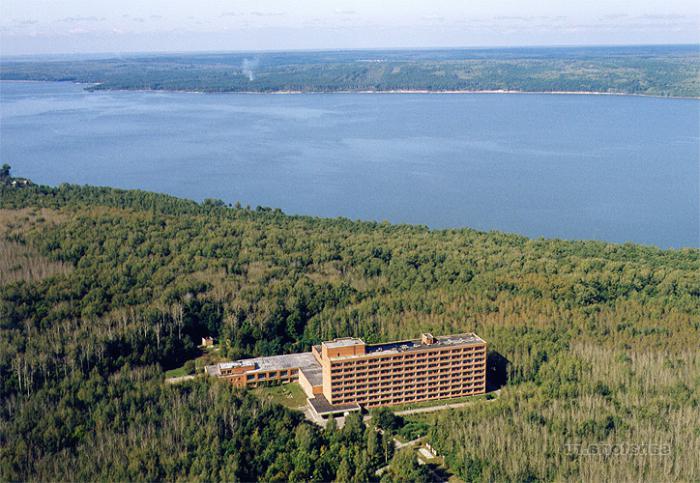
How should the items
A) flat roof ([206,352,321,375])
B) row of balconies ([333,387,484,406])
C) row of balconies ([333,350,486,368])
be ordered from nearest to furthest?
row of balconies ([333,350,486,368])
row of balconies ([333,387,484,406])
flat roof ([206,352,321,375])

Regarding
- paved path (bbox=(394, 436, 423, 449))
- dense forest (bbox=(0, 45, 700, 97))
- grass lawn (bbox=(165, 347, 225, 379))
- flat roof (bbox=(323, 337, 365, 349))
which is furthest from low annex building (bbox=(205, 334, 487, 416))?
dense forest (bbox=(0, 45, 700, 97))

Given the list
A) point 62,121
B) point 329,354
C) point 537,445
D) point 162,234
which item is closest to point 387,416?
point 329,354

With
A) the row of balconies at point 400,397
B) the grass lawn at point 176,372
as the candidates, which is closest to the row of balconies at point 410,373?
the row of balconies at point 400,397

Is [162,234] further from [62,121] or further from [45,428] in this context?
[62,121]

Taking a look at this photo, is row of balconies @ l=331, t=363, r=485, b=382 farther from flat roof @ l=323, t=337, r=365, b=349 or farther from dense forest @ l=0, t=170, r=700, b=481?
dense forest @ l=0, t=170, r=700, b=481

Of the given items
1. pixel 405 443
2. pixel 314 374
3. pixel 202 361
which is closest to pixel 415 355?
pixel 405 443

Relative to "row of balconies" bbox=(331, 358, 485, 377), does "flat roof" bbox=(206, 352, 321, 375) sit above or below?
below

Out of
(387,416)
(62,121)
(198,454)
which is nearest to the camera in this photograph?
(198,454)
